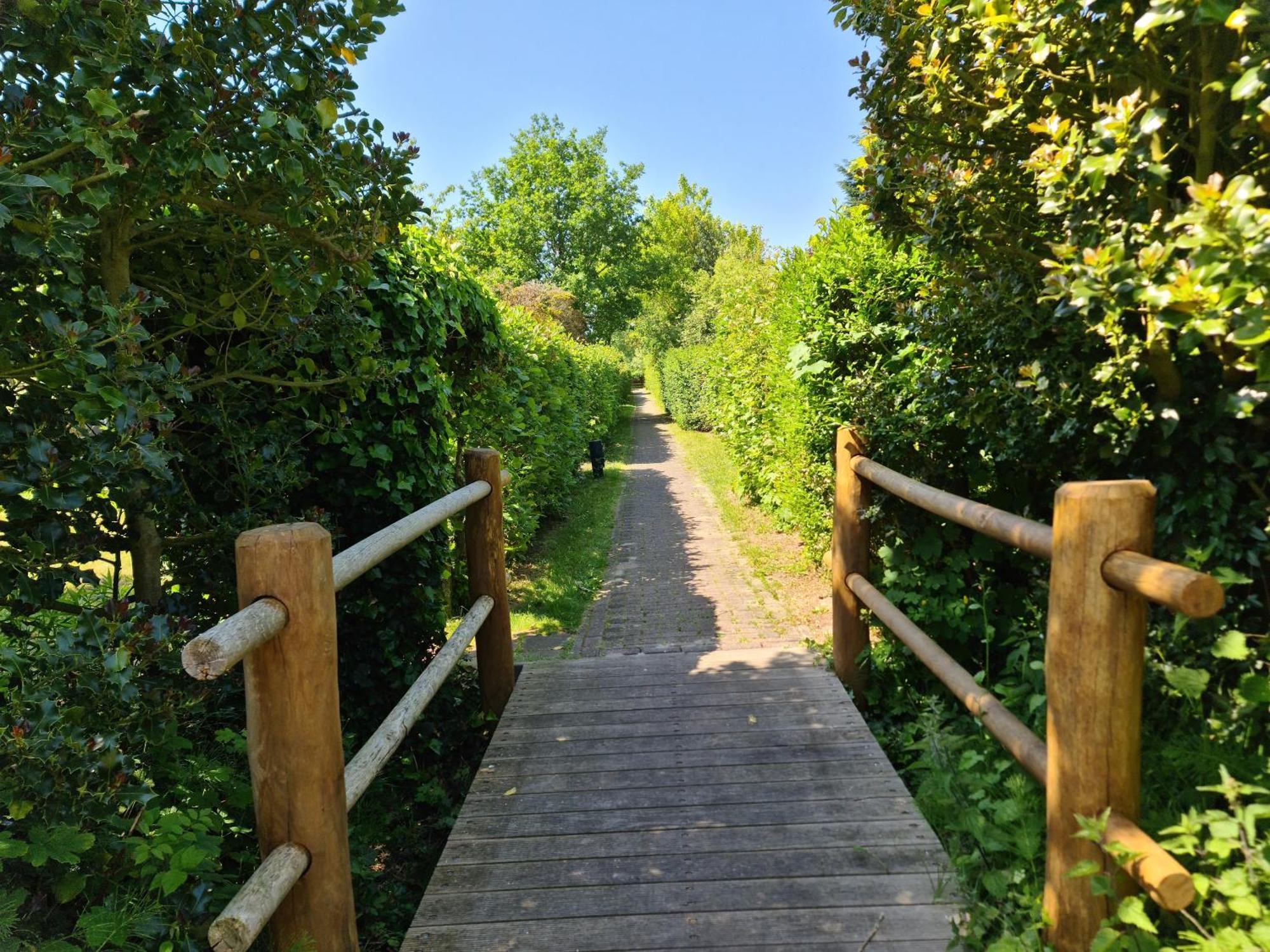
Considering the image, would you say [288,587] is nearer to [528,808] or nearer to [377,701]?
[528,808]

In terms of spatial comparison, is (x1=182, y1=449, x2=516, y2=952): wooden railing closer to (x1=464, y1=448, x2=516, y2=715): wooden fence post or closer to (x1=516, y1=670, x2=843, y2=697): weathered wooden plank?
(x1=464, y1=448, x2=516, y2=715): wooden fence post

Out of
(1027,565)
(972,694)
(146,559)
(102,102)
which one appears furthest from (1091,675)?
(146,559)

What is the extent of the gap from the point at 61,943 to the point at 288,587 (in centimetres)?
73

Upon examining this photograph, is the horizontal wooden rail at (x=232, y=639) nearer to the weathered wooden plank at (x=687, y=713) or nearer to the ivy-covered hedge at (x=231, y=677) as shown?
the ivy-covered hedge at (x=231, y=677)

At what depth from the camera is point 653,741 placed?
132 inches

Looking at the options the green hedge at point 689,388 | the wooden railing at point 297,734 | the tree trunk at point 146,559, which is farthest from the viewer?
the green hedge at point 689,388

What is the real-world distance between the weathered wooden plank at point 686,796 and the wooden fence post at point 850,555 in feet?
2.94

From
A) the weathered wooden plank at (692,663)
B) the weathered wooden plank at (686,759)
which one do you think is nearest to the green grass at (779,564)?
the weathered wooden plank at (692,663)

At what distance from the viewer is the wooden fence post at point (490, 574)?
3814mm

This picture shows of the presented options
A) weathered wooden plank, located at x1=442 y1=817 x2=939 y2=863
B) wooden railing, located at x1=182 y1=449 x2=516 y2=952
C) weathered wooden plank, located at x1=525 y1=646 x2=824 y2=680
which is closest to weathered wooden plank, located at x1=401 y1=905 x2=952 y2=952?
weathered wooden plank, located at x1=442 y1=817 x2=939 y2=863

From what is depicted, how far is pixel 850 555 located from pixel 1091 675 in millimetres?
2115

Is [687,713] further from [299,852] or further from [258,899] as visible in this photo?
[258,899]

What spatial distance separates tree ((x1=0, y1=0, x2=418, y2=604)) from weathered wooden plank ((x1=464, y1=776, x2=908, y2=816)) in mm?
1449

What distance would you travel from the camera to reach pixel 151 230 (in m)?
2.30
